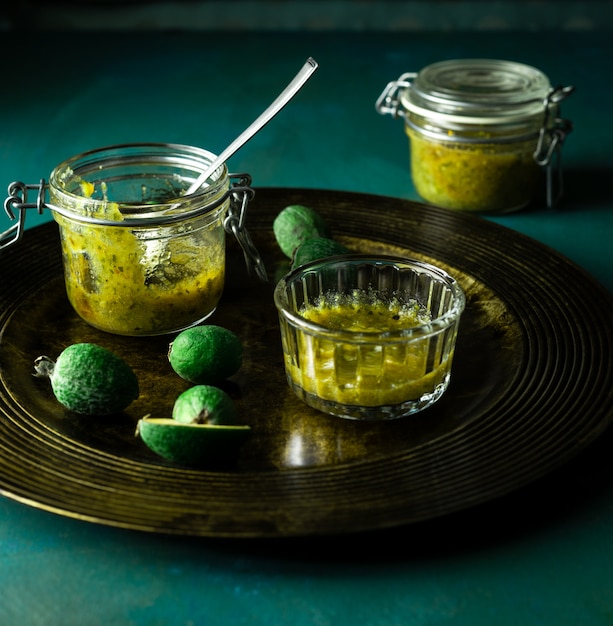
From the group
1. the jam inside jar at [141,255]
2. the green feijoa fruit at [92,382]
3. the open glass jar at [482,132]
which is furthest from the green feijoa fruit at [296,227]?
the green feijoa fruit at [92,382]

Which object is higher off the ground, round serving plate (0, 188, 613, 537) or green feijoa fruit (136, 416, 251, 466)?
green feijoa fruit (136, 416, 251, 466)

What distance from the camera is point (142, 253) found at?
143 centimetres

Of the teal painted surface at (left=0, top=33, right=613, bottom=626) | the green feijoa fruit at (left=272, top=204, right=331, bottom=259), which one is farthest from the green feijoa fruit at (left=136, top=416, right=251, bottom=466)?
the green feijoa fruit at (left=272, top=204, right=331, bottom=259)

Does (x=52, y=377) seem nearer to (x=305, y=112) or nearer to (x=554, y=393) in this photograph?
(x=554, y=393)

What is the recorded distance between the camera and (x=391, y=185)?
2225mm

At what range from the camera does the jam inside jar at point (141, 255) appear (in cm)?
141

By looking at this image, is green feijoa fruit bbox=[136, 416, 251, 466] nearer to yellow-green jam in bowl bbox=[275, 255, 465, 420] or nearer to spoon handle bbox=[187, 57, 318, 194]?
yellow-green jam in bowl bbox=[275, 255, 465, 420]

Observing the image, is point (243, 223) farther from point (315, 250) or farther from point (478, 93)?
point (478, 93)

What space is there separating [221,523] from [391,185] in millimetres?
1342

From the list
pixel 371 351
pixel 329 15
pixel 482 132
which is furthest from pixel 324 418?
pixel 329 15

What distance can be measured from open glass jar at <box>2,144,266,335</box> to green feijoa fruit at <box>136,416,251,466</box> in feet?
1.11

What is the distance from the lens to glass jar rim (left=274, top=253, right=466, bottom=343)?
48.1 inches

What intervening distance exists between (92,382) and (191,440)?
19 centimetres

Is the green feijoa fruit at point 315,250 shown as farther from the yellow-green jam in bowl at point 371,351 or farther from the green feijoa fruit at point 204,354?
the green feijoa fruit at point 204,354
